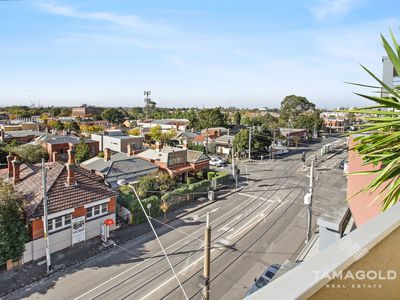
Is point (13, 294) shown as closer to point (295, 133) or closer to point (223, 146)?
point (223, 146)

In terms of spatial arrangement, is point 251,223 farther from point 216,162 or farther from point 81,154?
point 81,154

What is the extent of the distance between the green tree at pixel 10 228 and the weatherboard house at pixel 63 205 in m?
0.64

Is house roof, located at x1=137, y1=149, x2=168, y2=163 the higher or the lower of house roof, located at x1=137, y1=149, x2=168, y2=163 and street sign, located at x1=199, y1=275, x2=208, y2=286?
the higher

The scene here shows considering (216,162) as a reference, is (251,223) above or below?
below

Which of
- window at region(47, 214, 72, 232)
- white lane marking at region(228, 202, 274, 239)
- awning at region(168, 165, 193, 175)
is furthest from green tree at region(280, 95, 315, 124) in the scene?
window at region(47, 214, 72, 232)

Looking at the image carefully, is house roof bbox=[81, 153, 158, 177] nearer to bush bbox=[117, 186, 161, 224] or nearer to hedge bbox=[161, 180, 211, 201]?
Answer: bush bbox=[117, 186, 161, 224]

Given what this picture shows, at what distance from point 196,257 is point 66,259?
26.3 feet

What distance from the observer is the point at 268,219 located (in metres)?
23.3

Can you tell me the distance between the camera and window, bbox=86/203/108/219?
64.2ft

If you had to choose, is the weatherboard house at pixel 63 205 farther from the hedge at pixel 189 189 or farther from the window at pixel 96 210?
the hedge at pixel 189 189

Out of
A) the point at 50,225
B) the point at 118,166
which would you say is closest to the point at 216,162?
the point at 118,166

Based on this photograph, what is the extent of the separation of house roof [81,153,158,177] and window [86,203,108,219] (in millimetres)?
6630

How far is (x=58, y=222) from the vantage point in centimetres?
1789

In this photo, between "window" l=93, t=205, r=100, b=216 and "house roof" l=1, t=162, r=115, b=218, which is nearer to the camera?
"house roof" l=1, t=162, r=115, b=218
